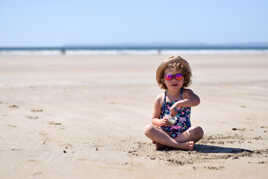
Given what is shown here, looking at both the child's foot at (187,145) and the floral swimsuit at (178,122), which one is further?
the floral swimsuit at (178,122)

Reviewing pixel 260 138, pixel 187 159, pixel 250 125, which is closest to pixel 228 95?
pixel 250 125

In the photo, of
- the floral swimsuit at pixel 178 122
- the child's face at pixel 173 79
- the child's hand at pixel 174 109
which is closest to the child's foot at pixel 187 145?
the floral swimsuit at pixel 178 122

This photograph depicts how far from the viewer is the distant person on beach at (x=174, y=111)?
449 cm

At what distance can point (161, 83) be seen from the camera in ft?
15.7

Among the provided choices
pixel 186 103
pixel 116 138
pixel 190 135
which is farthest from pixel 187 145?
pixel 116 138

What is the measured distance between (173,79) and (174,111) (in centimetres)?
34

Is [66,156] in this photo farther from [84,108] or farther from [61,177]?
[84,108]

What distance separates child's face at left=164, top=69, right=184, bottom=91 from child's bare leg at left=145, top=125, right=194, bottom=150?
49cm

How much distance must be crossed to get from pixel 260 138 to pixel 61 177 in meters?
2.64

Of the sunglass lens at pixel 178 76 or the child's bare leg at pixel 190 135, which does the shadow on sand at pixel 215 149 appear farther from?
the sunglass lens at pixel 178 76

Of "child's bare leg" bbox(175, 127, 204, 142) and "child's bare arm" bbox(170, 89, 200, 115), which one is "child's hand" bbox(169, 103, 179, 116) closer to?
"child's bare arm" bbox(170, 89, 200, 115)

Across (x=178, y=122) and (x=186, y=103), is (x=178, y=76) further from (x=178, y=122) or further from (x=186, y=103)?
(x=178, y=122)

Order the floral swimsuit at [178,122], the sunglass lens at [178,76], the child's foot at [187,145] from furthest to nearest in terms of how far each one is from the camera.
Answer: the floral swimsuit at [178,122] → the sunglass lens at [178,76] → the child's foot at [187,145]

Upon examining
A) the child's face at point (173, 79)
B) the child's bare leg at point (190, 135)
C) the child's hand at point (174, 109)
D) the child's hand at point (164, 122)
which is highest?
the child's face at point (173, 79)
